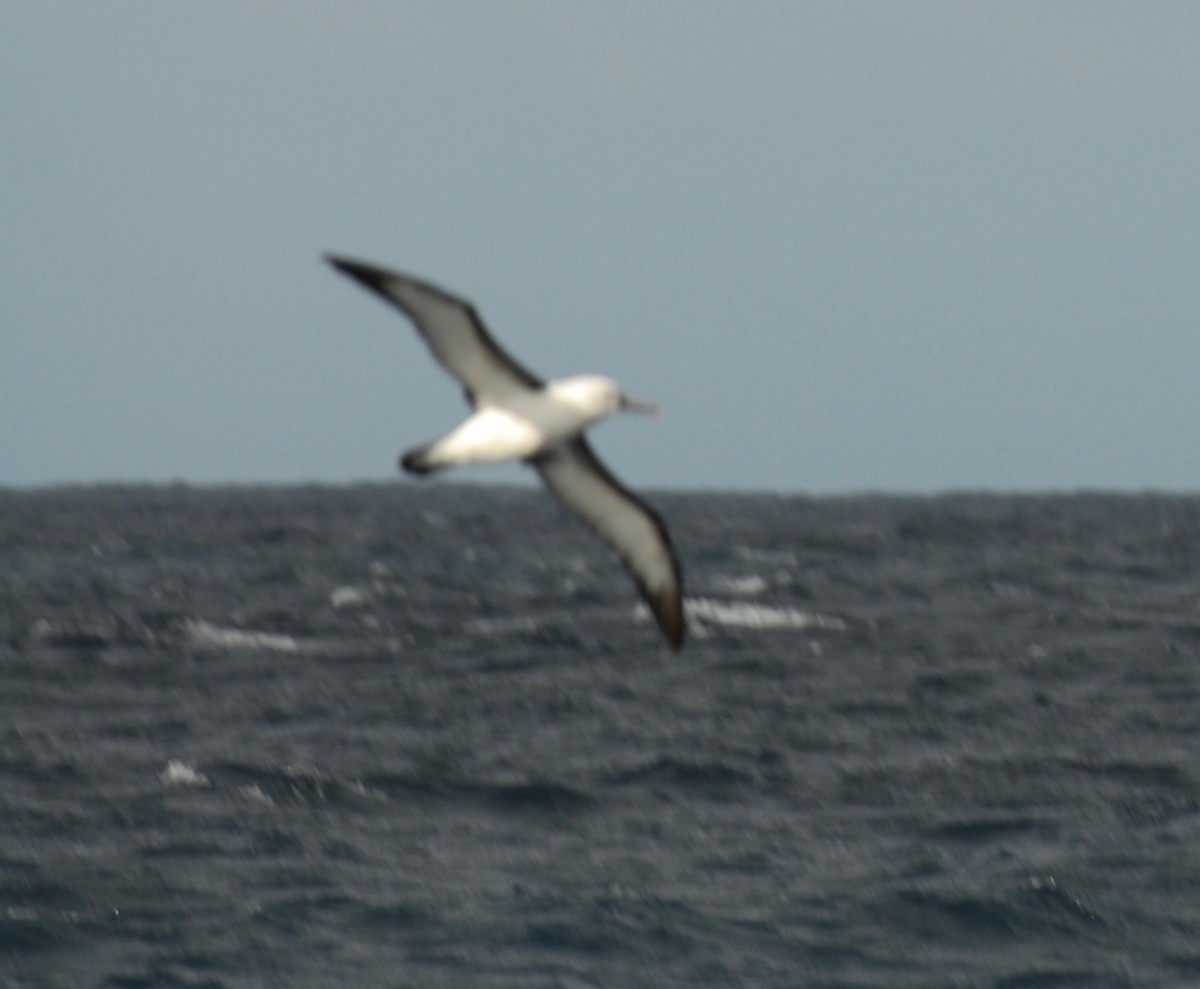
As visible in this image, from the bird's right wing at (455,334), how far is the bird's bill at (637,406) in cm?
55

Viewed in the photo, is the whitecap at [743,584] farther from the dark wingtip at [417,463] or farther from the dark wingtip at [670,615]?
the dark wingtip at [417,463]

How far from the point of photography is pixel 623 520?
49.6 ft

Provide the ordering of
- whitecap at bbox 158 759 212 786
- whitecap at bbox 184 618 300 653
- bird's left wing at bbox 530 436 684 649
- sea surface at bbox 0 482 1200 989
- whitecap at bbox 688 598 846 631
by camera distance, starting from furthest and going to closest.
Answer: whitecap at bbox 688 598 846 631, whitecap at bbox 184 618 300 653, whitecap at bbox 158 759 212 786, sea surface at bbox 0 482 1200 989, bird's left wing at bbox 530 436 684 649

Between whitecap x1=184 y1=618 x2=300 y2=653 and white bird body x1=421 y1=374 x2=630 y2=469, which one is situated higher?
white bird body x1=421 y1=374 x2=630 y2=469

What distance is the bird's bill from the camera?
496 inches

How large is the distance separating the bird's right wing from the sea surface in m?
8.19

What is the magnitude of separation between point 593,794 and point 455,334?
1535 centimetres

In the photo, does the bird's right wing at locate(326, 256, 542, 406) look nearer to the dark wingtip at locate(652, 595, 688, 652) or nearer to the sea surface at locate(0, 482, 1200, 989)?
the dark wingtip at locate(652, 595, 688, 652)

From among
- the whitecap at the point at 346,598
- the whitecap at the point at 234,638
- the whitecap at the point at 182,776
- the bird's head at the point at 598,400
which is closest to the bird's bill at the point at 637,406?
the bird's head at the point at 598,400

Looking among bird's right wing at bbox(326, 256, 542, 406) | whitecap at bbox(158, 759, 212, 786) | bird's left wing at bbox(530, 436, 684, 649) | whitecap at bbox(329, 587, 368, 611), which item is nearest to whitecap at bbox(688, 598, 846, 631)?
whitecap at bbox(329, 587, 368, 611)

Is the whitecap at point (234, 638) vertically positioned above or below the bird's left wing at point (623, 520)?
below

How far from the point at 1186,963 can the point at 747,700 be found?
15702 mm

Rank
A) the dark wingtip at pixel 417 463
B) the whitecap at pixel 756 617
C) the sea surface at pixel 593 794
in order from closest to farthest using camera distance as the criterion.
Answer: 1. the dark wingtip at pixel 417 463
2. the sea surface at pixel 593 794
3. the whitecap at pixel 756 617

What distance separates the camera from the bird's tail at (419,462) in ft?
40.0
